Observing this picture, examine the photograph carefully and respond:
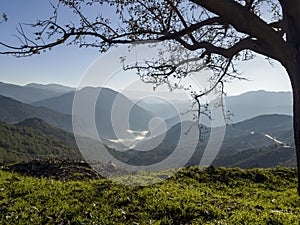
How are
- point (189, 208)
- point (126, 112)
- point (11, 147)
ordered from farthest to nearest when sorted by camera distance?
point (11, 147), point (126, 112), point (189, 208)

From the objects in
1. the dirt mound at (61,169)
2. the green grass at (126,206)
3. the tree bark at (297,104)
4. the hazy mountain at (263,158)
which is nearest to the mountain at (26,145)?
the hazy mountain at (263,158)

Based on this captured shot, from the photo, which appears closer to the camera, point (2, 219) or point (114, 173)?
point (2, 219)

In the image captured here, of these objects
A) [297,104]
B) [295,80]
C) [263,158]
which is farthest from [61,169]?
[263,158]

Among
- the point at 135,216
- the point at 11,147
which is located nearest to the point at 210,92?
the point at 135,216

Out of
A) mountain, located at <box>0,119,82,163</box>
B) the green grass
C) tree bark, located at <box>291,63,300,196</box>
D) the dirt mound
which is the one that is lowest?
mountain, located at <box>0,119,82,163</box>

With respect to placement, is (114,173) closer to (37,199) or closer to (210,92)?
(210,92)

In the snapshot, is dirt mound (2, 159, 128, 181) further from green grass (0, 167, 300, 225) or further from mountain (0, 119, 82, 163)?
mountain (0, 119, 82, 163)

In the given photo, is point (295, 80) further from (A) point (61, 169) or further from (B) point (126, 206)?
(A) point (61, 169)

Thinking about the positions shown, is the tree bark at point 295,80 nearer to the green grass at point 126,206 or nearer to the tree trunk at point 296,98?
the tree trunk at point 296,98

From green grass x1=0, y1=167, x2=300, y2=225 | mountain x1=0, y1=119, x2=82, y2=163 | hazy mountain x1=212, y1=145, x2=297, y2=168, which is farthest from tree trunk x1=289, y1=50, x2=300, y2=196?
mountain x1=0, y1=119, x2=82, y2=163

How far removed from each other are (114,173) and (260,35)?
9393 mm

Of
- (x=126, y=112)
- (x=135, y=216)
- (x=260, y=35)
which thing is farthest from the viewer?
(x=126, y=112)

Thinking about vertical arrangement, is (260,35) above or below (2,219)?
above

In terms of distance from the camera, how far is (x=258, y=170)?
16.6m
